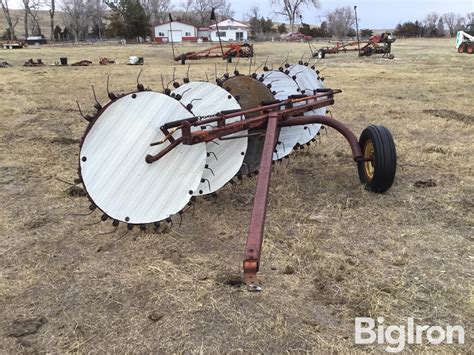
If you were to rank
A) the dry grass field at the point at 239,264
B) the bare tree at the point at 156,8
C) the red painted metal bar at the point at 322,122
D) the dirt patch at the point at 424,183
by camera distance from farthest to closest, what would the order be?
the bare tree at the point at 156,8 → the dirt patch at the point at 424,183 → the red painted metal bar at the point at 322,122 → the dry grass field at the point at 239,264

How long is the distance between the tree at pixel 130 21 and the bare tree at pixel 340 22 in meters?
32.8

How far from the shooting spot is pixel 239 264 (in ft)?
12.2

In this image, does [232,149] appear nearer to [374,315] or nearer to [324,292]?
[324,292]

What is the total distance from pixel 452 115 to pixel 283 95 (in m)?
4.92

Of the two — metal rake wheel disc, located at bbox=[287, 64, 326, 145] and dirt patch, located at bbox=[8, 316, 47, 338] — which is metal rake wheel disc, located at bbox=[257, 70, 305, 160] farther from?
dirt patch, located at bbox=[8, 316, 47, 338]

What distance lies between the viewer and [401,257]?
375 cm

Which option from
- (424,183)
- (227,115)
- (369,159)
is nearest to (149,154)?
(227,115)

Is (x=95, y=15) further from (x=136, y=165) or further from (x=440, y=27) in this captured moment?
(x=136, y=165)

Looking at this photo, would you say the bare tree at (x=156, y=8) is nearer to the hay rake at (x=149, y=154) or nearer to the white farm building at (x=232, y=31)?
the white farm building at (x=232, y=31)

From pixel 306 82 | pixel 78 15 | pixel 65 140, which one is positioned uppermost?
pixel 78 15

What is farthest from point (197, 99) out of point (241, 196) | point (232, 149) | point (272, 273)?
point (272, 273)

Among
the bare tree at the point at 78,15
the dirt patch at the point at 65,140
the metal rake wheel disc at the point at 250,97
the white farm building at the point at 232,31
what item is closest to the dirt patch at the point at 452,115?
the metal rake wheel disc at the point at 250,97

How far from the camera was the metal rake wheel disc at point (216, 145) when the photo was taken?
4.68 meters

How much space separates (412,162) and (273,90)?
82.4 inches
